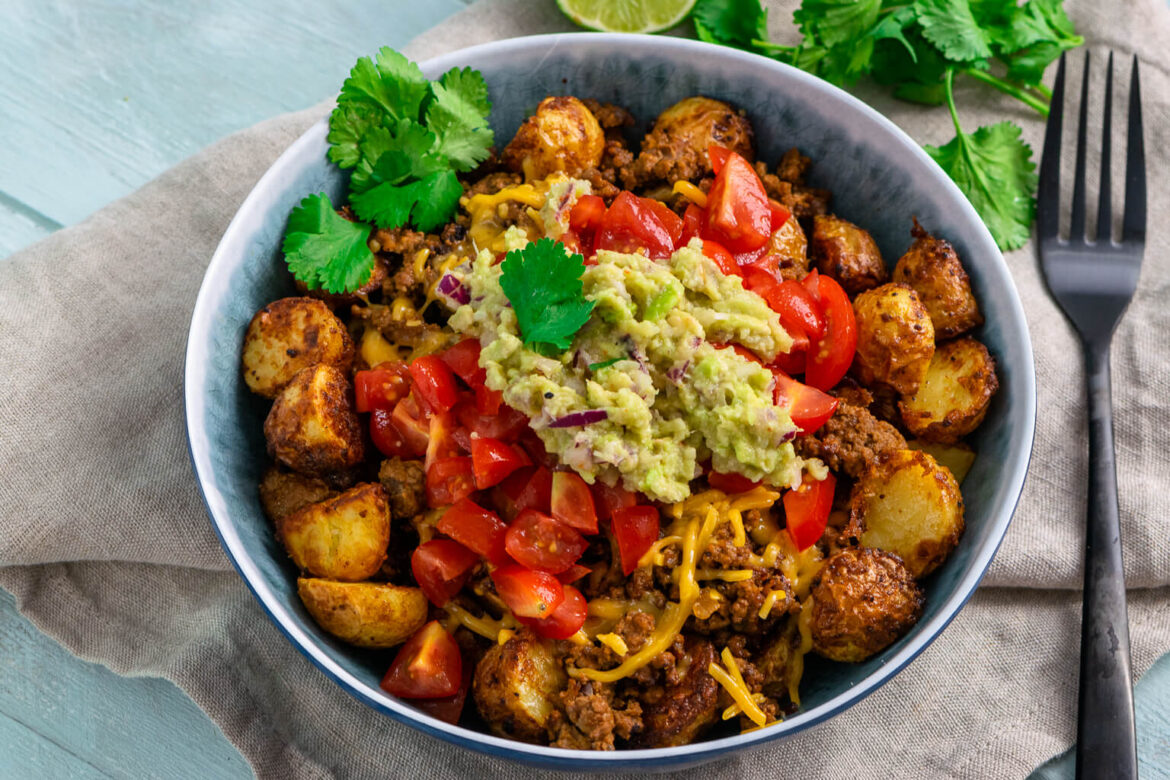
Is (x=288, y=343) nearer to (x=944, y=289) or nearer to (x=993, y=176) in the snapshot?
(x=944, y=289)

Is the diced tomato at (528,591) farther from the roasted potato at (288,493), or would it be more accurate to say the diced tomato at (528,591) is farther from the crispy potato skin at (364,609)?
the roasted potato at (288,493)

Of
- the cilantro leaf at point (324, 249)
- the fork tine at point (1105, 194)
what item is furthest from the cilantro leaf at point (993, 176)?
the cilantro leaf at point (324, 249)

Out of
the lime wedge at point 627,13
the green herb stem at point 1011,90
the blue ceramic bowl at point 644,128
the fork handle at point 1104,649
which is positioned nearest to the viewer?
the blue ceramic bowl at point 644,128

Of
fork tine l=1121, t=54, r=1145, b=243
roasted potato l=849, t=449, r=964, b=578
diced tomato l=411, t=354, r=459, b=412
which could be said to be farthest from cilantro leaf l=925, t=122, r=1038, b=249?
diced tomato l=411, t=354, r=459, b=412

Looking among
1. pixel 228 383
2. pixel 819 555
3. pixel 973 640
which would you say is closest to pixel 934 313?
pixel 819 555

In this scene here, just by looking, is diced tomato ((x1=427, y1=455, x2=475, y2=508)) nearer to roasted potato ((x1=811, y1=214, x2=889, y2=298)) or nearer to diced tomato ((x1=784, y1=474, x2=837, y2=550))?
diced tomato ((x1=784, y1=474, x2=837, y2=550))

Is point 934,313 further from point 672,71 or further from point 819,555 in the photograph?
point 672,71
